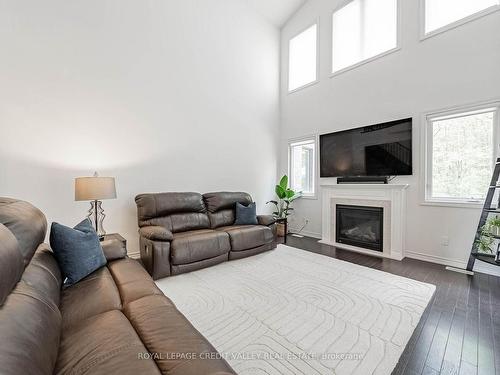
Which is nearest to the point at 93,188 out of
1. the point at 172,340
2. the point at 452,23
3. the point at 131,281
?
the point at 131,281

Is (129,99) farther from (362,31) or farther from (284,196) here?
(362,31)

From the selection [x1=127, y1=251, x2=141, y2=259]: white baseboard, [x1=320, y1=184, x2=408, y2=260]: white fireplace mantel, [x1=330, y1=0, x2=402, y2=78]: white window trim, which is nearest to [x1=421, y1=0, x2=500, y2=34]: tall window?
[x1=330, y1=0, x2=402, y2=78]: white window trim

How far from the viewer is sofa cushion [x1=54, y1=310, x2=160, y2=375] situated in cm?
83

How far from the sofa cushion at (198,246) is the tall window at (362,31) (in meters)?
3.80

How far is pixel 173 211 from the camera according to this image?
337cm

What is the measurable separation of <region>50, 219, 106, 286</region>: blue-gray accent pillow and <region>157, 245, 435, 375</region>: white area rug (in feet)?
2.78

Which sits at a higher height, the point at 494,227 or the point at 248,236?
the point at 494,227

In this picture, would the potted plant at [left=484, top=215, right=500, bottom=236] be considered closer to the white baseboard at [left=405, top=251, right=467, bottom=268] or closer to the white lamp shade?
the white baseboard at [left=405, top=251, right=467, bottom=268]

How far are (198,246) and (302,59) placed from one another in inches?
180

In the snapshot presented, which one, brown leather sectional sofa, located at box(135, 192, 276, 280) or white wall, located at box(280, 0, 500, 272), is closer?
brown leather sectional sofa, located at box(135, 192, 276, 280)

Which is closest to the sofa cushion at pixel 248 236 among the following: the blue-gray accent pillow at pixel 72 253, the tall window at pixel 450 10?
the blue-gray accent pillow at pixel 72 253

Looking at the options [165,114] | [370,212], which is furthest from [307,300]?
[165,114]

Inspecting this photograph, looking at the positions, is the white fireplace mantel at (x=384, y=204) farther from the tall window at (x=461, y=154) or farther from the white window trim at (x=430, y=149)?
the tall window at (x=461, y=154)

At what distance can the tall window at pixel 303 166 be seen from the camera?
16.5ft
